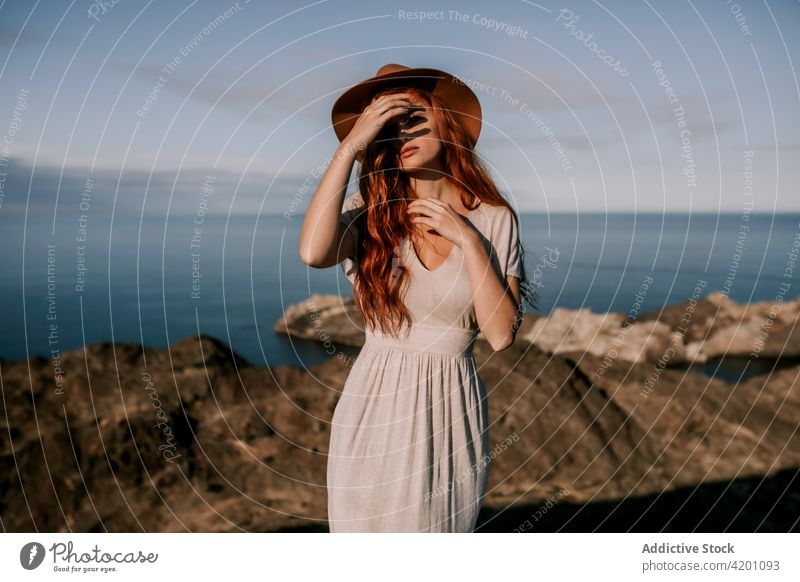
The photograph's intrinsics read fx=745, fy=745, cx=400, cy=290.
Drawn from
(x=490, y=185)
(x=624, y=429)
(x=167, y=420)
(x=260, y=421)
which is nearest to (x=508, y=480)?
(x=624, y=429)

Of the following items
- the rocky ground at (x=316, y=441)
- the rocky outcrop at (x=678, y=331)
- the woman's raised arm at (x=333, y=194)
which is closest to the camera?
the woman's raised arm at (x=333, y=194)

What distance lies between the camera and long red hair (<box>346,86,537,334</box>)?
8.98ft

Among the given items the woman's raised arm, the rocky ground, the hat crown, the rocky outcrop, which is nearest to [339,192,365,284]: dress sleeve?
the woman's raised arm

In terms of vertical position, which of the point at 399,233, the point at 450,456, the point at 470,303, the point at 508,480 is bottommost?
the point at 508,480

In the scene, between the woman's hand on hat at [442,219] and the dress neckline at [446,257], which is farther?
the dress neckline at [446,257]

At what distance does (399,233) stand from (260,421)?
237cm

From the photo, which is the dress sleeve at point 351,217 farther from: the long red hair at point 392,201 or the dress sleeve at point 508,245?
the dress sleeve at point 508,245

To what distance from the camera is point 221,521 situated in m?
4.27

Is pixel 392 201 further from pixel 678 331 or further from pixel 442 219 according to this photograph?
pixel 678 331

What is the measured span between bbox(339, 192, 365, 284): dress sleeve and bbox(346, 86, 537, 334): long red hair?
2 cm

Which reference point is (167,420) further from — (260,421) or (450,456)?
(450,456)

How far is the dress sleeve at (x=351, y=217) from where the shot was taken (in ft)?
8.97

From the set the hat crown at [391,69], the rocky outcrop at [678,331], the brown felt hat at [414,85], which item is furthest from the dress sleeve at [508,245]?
the rocky outcrop at [678,331]

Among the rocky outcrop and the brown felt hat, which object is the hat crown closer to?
the brown felt hat
